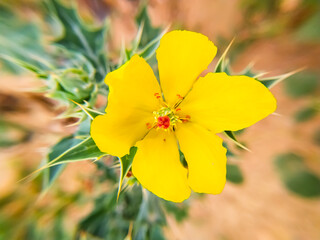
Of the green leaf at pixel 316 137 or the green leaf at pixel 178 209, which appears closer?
the green leaf at pixel 178 209

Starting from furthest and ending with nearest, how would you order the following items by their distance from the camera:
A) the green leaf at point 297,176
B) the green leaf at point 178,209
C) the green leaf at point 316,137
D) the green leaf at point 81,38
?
the green leaf at point 316,137
the green leaf at point 297,176
the green leaf at point 178,209
the green leaf at point 81,38

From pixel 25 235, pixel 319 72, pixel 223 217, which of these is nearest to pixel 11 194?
pixel 25 235

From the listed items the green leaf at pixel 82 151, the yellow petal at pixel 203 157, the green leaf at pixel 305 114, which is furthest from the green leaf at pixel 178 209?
the green leaf at pixel 305 114

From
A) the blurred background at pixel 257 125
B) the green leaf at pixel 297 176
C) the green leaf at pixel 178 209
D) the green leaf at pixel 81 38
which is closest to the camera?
the green leaf at pixel 81 38

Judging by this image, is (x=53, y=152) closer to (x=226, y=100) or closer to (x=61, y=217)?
(x=226, y=100)

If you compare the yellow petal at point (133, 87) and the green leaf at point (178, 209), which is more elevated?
the yellow petal at point (133, 87)

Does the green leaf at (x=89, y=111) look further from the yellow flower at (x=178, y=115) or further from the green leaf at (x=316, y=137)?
the green leaf at (x=316, y=137)

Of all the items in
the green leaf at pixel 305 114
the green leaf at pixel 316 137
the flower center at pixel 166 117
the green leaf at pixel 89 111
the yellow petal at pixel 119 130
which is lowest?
the green leaf at pixel 316 137

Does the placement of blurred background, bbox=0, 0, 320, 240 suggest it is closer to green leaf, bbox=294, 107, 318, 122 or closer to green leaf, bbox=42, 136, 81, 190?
green leaf, bbox=294, 107, 318, 122

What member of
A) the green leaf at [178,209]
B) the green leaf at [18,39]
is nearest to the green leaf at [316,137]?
the green leaf at [178,209]
